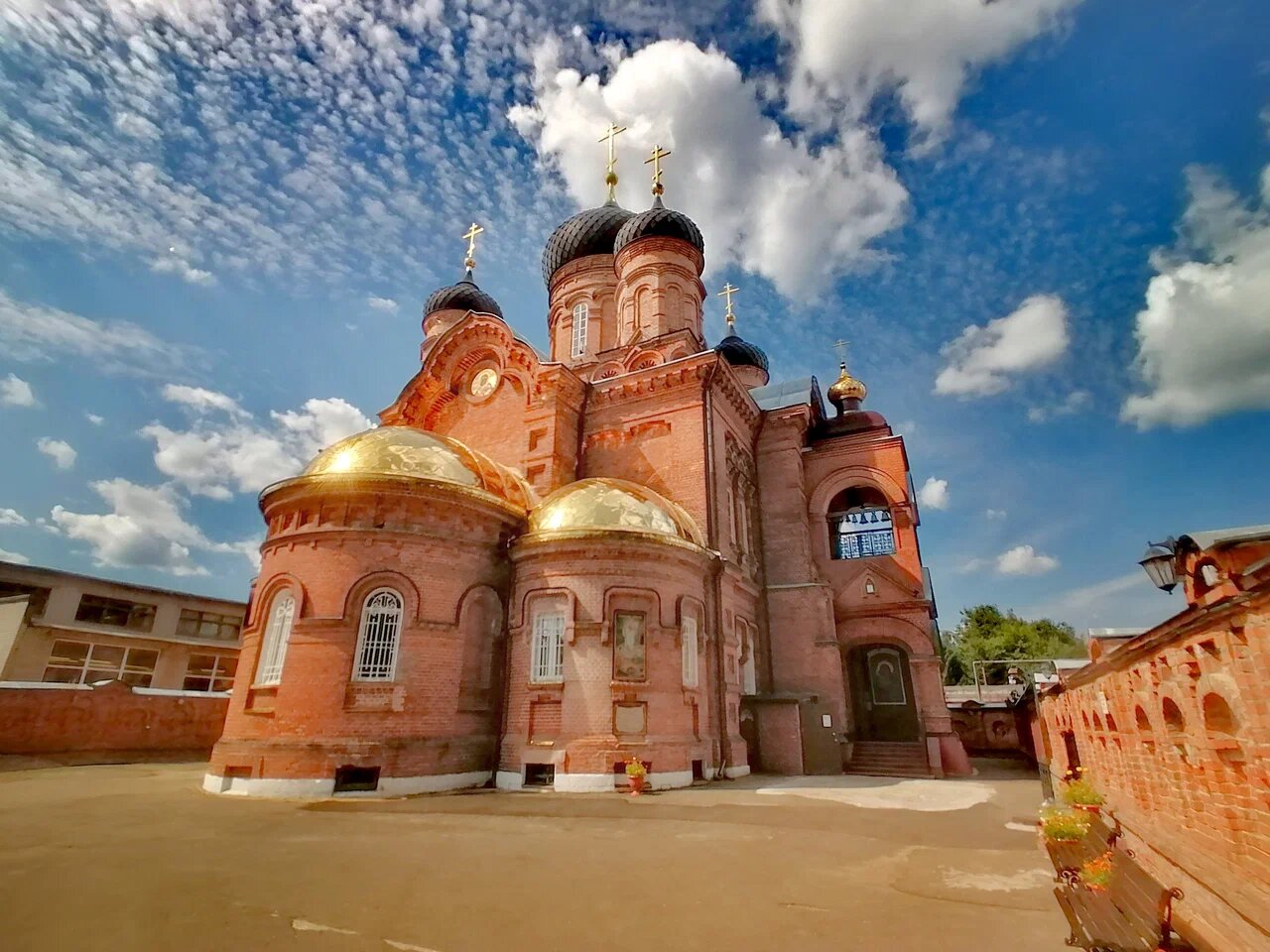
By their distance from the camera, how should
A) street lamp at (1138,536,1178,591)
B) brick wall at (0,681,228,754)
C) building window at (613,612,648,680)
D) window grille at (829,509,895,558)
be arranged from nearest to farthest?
1. street lamp at (1138,536,1178,591)
2. building window at (613,612,648,680)
3. brick wall at (0,681,228,754)
4. window grille at (829,509,895,558)

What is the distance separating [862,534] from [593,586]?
10.4 metres

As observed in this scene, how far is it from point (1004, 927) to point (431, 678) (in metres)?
9.85

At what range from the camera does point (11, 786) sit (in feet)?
38.0

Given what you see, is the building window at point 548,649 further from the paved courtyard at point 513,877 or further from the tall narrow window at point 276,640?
the tall narrow window at point 276,640

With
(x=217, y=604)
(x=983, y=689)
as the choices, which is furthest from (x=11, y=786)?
(x=983, y=689)

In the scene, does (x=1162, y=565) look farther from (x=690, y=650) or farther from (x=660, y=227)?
(x=660, y=227)

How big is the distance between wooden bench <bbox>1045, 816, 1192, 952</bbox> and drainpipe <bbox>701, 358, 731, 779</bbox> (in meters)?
8.22

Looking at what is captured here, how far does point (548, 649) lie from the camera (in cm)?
1305

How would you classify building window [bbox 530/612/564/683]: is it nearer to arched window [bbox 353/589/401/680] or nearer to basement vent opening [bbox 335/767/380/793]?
arched window [bbox 353/589/401/680]

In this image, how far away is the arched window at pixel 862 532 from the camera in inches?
774

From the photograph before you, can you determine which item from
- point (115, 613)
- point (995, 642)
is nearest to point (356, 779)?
point (115, 613)

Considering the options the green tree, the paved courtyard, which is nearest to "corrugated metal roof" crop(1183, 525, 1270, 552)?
the paved courtyard

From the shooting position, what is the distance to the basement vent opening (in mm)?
11164

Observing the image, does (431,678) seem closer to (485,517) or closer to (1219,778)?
(485,517)
